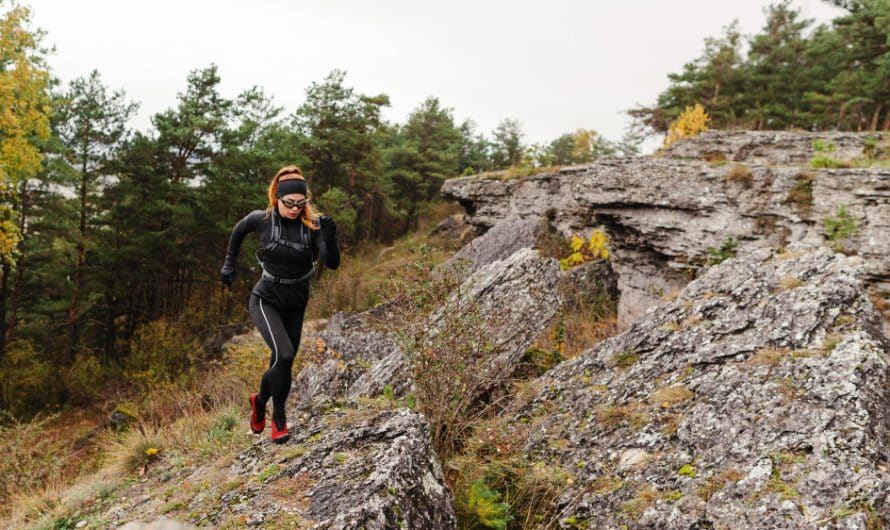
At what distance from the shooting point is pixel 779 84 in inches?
944

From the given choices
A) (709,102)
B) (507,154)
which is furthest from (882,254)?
(507,154)

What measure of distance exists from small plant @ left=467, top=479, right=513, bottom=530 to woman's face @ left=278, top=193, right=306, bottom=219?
2.50 meters

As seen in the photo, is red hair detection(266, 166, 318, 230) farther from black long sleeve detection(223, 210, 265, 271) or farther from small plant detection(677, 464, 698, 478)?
small plant detection(677, 464, 698, 478)

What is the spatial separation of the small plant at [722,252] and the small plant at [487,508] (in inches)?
240

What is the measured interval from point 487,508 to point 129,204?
18903mm

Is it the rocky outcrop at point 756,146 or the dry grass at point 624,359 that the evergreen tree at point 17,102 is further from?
the rocky outcrop at point 756,146

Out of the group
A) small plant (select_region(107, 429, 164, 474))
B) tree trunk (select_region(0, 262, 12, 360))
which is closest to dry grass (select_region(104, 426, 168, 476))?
small plant (select_region(107, 429, 164, 474))

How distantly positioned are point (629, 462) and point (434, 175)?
2828cm

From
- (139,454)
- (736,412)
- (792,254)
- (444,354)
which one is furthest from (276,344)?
(792,254)

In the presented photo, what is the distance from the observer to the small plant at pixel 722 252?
7.73m

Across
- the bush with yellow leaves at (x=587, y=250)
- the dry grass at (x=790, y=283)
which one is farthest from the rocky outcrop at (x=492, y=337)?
the bush with yellow leaves at (x=587, y=250)

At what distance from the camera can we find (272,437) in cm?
402

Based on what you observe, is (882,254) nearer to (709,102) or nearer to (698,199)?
(698,199)

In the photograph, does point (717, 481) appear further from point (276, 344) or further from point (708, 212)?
point (708, 212)
